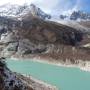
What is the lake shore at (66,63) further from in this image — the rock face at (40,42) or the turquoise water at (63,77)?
the rock face at (40,42)

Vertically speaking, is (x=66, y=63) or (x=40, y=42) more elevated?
(x=40, y=42)

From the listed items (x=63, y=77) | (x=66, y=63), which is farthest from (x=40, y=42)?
(x=63, y=77)

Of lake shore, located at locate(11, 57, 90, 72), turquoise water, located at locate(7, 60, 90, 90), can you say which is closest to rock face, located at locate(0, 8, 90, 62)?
lake shore, located at locate(11, 57, 90, 72)

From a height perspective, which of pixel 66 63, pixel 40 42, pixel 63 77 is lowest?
pixel 63 77

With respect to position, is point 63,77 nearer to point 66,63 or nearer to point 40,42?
point 66,63

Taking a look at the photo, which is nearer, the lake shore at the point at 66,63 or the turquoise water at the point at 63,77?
the turquoise water at the point at 63,77

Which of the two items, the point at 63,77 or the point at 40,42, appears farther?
the point at 40,42

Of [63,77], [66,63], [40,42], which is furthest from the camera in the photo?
[40,42]

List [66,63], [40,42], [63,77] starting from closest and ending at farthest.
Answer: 1. [63,77]
2. [66,63]
3. [40,42]

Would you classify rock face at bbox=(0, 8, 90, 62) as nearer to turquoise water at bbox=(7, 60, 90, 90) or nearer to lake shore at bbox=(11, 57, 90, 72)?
lake shore at bbox=(11, 57, 90, 72)

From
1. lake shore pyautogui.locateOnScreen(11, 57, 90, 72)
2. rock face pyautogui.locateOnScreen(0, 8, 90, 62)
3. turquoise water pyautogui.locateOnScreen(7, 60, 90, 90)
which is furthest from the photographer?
rock face pyautogui.locateOnScreen(0, 8, 90, 62)

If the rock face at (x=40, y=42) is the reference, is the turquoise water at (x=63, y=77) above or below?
below

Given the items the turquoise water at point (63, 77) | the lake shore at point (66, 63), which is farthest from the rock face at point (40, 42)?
the turquoise water at point (63, 77)

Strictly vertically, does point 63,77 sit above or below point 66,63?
below
